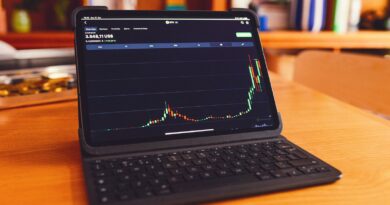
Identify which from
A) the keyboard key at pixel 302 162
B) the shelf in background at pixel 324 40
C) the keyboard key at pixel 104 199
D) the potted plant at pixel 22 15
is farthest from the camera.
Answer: the shelf in background at pixel 324 40

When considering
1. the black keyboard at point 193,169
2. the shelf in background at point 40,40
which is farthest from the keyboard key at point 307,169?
the shelf in background at point 40,40

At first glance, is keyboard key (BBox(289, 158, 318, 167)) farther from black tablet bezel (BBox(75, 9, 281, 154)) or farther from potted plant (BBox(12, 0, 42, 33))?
potted plant (BBox(12, 0, 42, 33))

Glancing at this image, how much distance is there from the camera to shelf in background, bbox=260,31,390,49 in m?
2.05

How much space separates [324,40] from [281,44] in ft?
0.86

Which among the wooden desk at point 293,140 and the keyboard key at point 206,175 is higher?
the keyboard key at point 206,175

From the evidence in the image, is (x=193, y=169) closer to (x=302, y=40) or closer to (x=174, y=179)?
(x=174, y=179)

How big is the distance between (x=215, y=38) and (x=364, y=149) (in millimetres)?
284

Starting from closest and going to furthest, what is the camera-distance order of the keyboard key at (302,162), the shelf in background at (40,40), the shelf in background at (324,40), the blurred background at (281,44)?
1. the keyboard key at (302,162)
2. the blurred background at (281,44)
3. the shelf in background at (40,40)
4. the shelf in background at (324,40)

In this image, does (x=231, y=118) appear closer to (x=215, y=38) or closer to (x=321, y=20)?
(x=215, y=38)

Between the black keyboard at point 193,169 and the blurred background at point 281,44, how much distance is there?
429mm

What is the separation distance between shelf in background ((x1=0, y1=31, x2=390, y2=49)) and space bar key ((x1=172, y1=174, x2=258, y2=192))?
1.49 metres

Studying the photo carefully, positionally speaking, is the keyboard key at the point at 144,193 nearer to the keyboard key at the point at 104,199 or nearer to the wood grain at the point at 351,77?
the keyboard key at the point at 104,199

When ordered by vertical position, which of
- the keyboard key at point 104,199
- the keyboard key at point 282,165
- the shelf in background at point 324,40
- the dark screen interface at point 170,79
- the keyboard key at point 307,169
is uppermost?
the dark screen interface at point 170,79

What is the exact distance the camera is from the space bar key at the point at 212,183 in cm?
42
